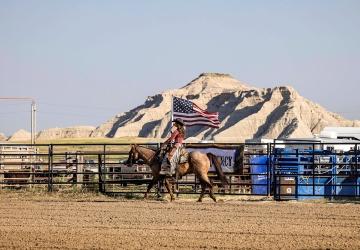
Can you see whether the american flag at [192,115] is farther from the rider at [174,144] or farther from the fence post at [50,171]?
the fence post at [50,171]

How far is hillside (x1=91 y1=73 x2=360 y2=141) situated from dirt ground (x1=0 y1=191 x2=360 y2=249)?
84.5 metres

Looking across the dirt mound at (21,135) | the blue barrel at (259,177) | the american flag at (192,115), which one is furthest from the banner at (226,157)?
the dirt mound at (21,135)

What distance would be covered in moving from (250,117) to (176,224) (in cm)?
11926

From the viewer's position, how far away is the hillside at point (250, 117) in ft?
400

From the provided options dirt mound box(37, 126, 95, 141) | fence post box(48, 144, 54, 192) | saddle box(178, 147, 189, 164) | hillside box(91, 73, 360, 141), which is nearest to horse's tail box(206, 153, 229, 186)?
saddle box(178, 147, 189, 164)

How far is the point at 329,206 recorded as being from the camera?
54.7 feet

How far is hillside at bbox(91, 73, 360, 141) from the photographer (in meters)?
122

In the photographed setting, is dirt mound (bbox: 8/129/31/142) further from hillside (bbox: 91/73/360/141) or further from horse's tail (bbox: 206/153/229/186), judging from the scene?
horse's tail (bbox: 206/153/229/186)

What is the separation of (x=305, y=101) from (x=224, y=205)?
12590cm

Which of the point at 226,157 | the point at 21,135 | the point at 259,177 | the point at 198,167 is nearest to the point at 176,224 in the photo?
the point at 198,167

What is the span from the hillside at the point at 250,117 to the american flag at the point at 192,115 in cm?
7961

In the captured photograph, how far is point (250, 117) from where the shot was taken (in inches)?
5167

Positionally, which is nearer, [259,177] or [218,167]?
[218,167]

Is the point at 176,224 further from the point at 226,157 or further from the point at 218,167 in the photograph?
the point at 226,157
